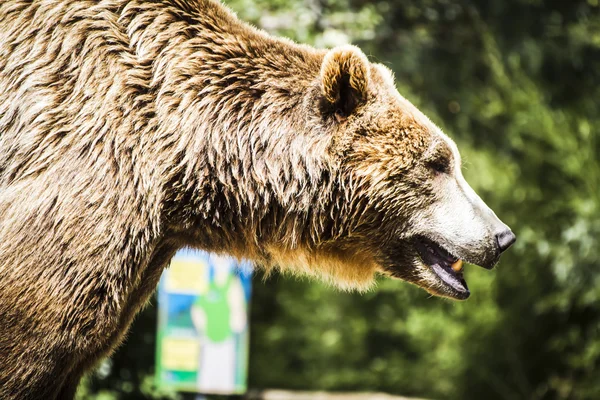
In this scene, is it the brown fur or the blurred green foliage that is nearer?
the brown fur

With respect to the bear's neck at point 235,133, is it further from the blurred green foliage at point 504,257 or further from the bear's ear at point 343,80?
the blurred green foliage at point 504,257

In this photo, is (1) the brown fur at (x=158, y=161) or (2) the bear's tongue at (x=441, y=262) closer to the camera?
(1) the brown fur at (x=158, y=161)

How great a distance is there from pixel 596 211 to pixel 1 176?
7.81m

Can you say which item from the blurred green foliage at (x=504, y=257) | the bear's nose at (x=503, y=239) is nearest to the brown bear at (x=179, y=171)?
the bear's nose at (x=503, y=239)

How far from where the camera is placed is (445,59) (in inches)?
327

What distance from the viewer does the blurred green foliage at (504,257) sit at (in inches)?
320

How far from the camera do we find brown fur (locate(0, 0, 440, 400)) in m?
3.04

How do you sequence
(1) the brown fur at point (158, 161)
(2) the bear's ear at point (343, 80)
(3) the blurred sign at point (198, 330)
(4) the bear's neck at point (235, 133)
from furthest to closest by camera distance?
(3) the blurred sign at point (198, 330), (2) the bear's ear at point (343, 80), (4) the bear's neck at point (235, 133), (1) the brown fur at point (158, 161)

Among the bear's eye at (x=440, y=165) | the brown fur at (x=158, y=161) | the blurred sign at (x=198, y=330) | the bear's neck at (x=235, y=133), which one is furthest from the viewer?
the blurred sign at (x=198, y=330)

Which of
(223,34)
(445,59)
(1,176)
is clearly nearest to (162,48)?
(223,34)

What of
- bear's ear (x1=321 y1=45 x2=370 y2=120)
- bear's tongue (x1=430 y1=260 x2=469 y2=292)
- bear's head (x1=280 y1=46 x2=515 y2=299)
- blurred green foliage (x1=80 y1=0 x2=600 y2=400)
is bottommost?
blurred green foliage (x1=80 y1=0 x2=600 y2=400)

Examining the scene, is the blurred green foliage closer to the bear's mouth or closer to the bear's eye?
the bear's eye

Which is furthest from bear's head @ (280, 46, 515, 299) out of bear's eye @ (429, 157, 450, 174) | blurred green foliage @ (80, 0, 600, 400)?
blurred green foliage @ (80, 0, 600, 400)

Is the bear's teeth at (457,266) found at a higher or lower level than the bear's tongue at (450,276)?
higher
